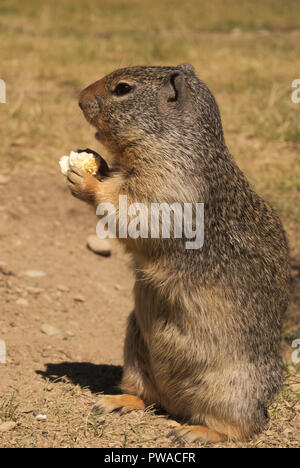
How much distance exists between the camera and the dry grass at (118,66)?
3.45 m

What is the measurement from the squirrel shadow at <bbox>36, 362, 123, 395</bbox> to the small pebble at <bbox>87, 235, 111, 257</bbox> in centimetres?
150

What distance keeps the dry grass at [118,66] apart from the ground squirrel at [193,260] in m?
0.29

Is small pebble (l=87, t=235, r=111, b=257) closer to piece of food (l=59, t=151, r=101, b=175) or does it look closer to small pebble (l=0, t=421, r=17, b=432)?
piece of food (l=59, t=151, r=101, b=175)

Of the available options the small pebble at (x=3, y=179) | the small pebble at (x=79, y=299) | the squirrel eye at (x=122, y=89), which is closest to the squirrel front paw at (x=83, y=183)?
the squirrel eye at (x=122, y=89)

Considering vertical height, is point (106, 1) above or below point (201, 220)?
above

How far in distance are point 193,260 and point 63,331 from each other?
1.77m

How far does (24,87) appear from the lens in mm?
8195

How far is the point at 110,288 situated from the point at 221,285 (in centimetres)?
225

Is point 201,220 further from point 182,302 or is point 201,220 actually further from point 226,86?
point 226,86

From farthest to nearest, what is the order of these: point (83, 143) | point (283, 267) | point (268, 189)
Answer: point (83, 143), point (268, 189), point (283, 267)

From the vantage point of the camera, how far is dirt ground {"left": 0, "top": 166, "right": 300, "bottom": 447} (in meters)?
3.35

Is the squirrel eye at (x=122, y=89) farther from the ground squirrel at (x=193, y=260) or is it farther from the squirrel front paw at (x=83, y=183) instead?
the squirrel front paw at (x=83, y=183)
